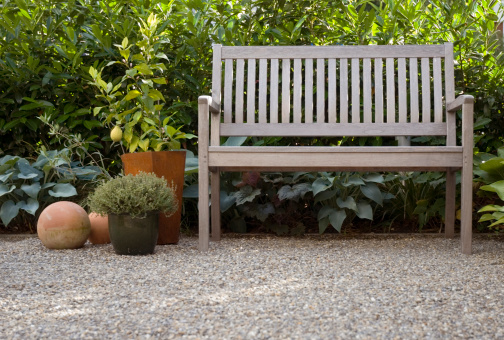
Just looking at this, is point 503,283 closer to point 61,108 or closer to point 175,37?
point 175,37

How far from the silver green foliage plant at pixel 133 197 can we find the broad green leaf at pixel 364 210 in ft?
3.71

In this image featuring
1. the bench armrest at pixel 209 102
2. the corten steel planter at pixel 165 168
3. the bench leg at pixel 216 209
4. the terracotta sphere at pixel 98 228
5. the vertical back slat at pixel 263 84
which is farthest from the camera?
the vertical back slat at pixel 263 84

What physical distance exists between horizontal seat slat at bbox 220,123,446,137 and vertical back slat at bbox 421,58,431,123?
0.17 ft

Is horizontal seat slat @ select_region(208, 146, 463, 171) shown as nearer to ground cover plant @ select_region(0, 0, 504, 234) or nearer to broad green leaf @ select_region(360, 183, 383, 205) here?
broad green leaf @ select_region(360, 183, 383, 205)

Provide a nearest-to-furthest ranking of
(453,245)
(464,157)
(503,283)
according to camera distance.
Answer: (503,283) → (464,157) → (453,245)

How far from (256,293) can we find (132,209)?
96cm

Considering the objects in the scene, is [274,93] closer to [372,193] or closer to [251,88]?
[251,88]

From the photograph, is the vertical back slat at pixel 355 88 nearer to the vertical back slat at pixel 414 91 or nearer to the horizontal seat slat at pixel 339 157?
the vertical back slat at pixel 414 91

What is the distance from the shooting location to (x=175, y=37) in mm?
3566

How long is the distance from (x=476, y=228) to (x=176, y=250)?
6.24ft

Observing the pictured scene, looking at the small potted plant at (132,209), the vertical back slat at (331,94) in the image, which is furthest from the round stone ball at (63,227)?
the vertical back slat at (331,94)

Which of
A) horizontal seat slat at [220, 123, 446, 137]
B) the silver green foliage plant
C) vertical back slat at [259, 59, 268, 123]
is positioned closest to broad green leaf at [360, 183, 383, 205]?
horizontal seat slat at [220, 123, 446, 137]

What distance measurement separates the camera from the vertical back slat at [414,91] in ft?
10.2

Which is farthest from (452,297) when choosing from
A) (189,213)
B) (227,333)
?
(189,213)
